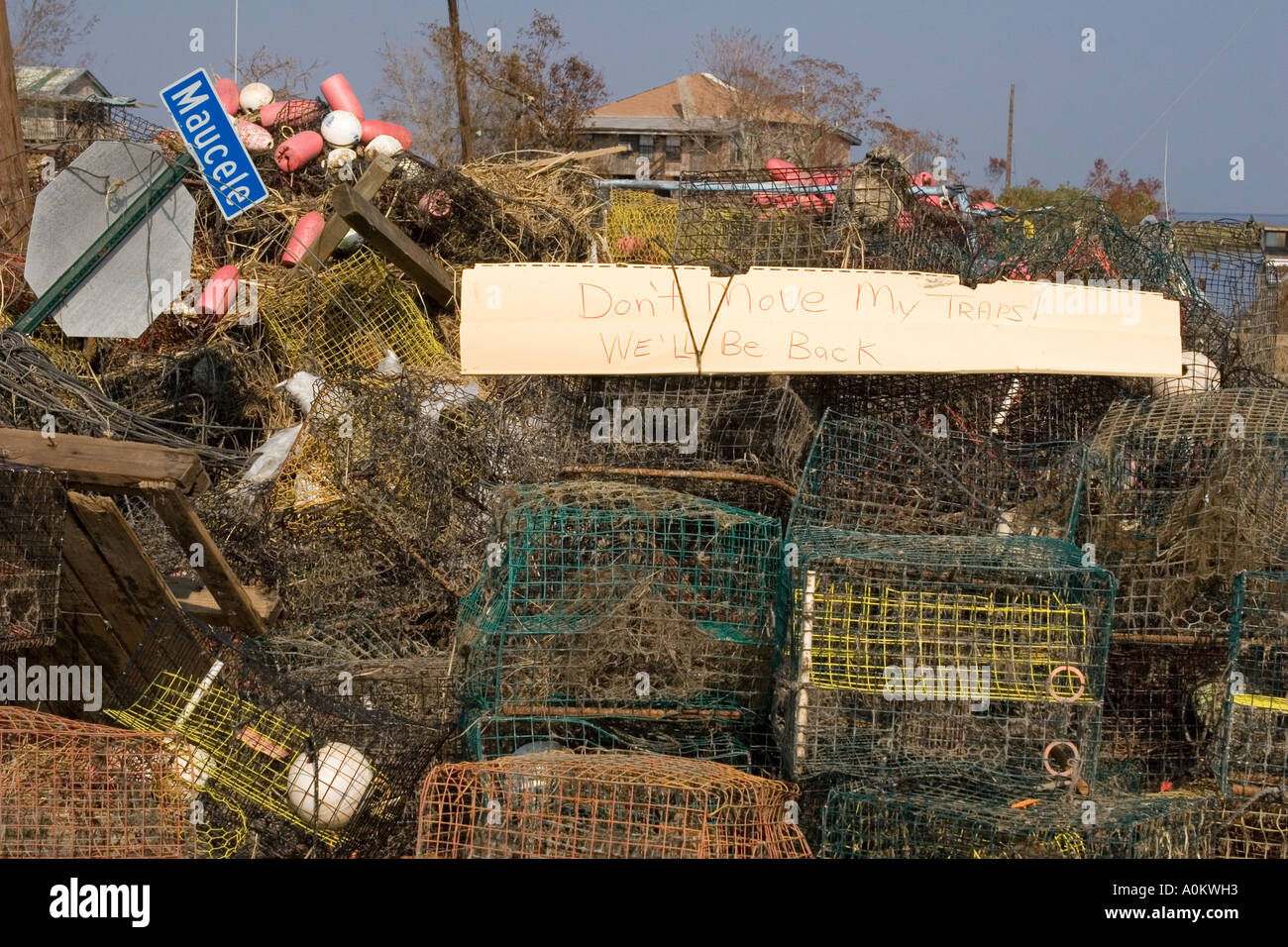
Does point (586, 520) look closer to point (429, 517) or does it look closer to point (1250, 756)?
point (429, 517)

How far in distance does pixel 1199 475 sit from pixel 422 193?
13.1ft

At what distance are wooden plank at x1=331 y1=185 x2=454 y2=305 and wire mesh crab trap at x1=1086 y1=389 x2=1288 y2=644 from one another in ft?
9.99

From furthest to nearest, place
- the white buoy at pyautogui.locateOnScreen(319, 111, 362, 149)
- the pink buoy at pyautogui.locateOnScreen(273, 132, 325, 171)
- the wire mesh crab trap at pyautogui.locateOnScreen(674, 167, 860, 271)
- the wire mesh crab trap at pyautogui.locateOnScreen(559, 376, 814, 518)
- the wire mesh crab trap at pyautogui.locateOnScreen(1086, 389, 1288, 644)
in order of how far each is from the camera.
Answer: the white buoy at pyautogui.locateOnScreen(319, 111, 362, 149)
the pink buoy at pyautogui.locateOnScreen(273, 132, 325, 171)
the wire mesh crab trap at pyautogui.locateOnScreen(674, 167, 860, 271)
the wire mesh crab trap at pyautogui.locateOnScreen(559, 376, 814, 518)
the wire mesh crab trap at pyautogui.locateOnScreen(1086, 389, 1288, 644)

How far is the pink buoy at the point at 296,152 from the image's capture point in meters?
6.97

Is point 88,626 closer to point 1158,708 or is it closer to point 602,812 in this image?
point 602,812

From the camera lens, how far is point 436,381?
4.80 meters

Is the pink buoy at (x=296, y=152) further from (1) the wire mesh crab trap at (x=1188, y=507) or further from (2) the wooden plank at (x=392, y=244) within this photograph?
(1) the wire mesh crab trap at (x=1188, y=507)

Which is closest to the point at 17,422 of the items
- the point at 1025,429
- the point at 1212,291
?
the point at 1025,429

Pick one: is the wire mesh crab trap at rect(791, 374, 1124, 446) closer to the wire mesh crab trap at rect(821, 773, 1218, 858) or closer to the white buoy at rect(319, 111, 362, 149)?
the wire mesh crab trap at rect(821, 773, 1218, 858)

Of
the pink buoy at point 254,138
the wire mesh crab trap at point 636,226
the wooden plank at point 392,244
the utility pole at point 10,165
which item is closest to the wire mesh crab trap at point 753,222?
the wire mesh crab trap at point 636,226

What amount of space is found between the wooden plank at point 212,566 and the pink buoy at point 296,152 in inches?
143

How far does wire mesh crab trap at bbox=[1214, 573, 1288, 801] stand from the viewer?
3.15 meters

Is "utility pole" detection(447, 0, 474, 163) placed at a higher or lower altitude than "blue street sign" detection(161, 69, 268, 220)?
higher

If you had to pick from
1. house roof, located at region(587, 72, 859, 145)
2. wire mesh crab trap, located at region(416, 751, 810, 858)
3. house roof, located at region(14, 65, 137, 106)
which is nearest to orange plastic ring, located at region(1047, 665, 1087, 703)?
→ wire mesh crab trap, located at region(416, 751, 810, 858)
